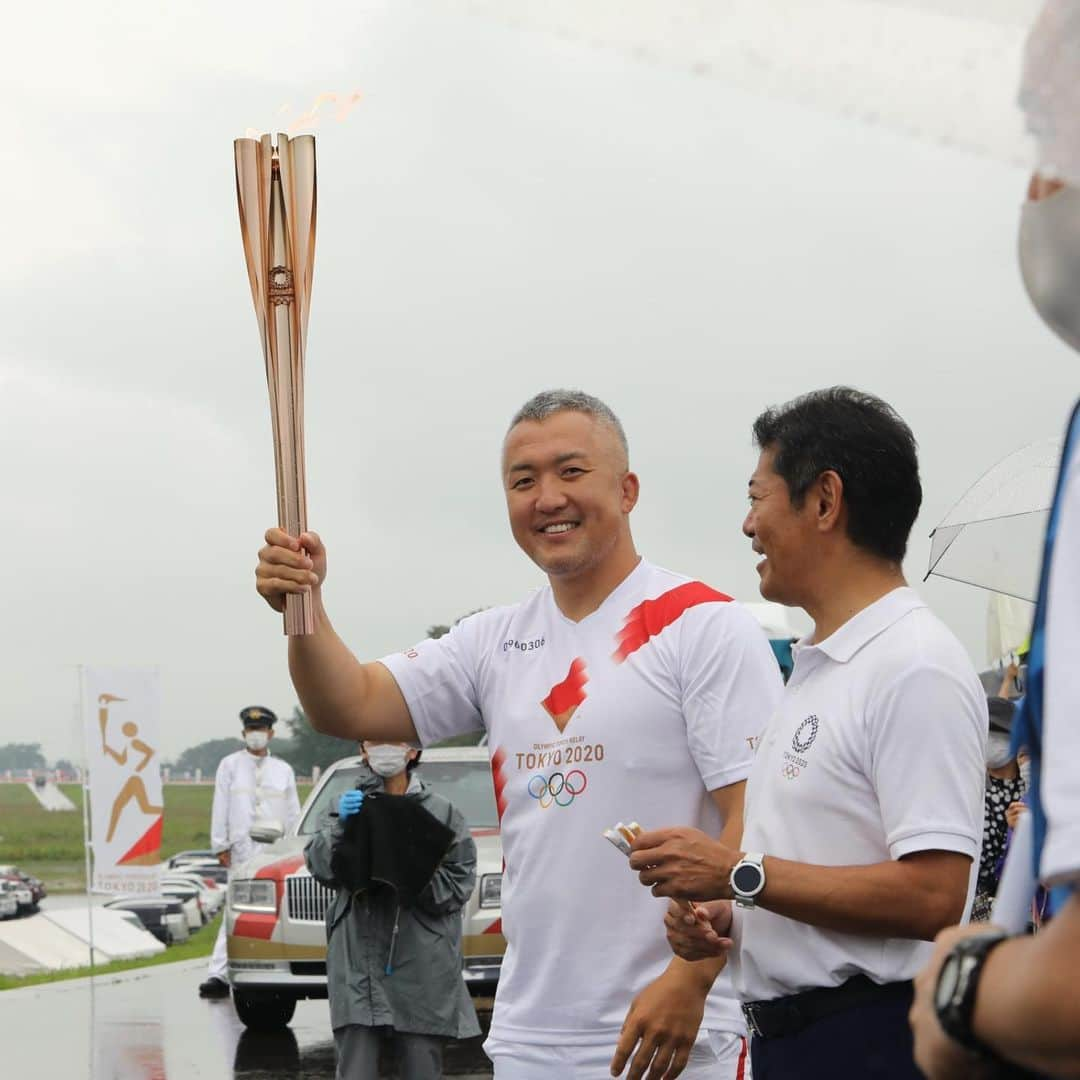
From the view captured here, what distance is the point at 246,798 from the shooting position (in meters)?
13.3

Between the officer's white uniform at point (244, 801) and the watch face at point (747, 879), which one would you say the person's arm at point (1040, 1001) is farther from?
the officer's white uniform at point (244, 801)

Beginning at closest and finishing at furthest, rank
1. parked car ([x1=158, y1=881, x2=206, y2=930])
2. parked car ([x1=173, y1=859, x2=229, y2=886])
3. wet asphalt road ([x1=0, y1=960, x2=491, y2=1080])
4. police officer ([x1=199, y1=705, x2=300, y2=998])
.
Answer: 1. wet asphalt road ([x1=0, y1=960, x2=491, y2=1080])
2. police officer ([x1=199, y1=705, x2=300, y2=998])
3. parked car ([x1=158, y1=881, x2=206, y2=930])
4. parked car ([x1=173, y1=859, x2=229, y2=886])

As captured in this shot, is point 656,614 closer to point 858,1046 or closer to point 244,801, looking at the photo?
point 858,1046

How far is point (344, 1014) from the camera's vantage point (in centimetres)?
741

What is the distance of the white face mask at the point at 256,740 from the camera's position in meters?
13.6

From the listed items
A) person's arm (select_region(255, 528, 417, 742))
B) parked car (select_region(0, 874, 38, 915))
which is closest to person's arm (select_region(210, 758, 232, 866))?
person's arm (select_region(255, 528, 417, 742))

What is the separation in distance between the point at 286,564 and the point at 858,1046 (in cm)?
132

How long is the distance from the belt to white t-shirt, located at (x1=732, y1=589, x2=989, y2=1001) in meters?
0.01

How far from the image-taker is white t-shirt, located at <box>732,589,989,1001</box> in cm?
240

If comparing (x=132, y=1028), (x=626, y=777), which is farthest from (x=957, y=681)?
(x=132, y=1028)

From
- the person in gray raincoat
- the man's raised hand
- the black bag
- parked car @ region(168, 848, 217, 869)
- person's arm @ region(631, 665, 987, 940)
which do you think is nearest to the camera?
person's arm @ region(631, 665, 987, 940)

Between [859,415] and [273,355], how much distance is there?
99 cm

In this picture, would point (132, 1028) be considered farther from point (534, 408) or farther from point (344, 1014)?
point (534, 408)

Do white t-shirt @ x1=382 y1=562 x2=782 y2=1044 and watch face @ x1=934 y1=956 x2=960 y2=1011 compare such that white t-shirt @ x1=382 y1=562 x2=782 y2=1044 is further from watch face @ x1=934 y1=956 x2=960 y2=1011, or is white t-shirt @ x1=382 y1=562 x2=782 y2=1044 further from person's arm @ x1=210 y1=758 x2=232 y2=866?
person's arm @ x1=210 y1=758 x2=232 y2=866
